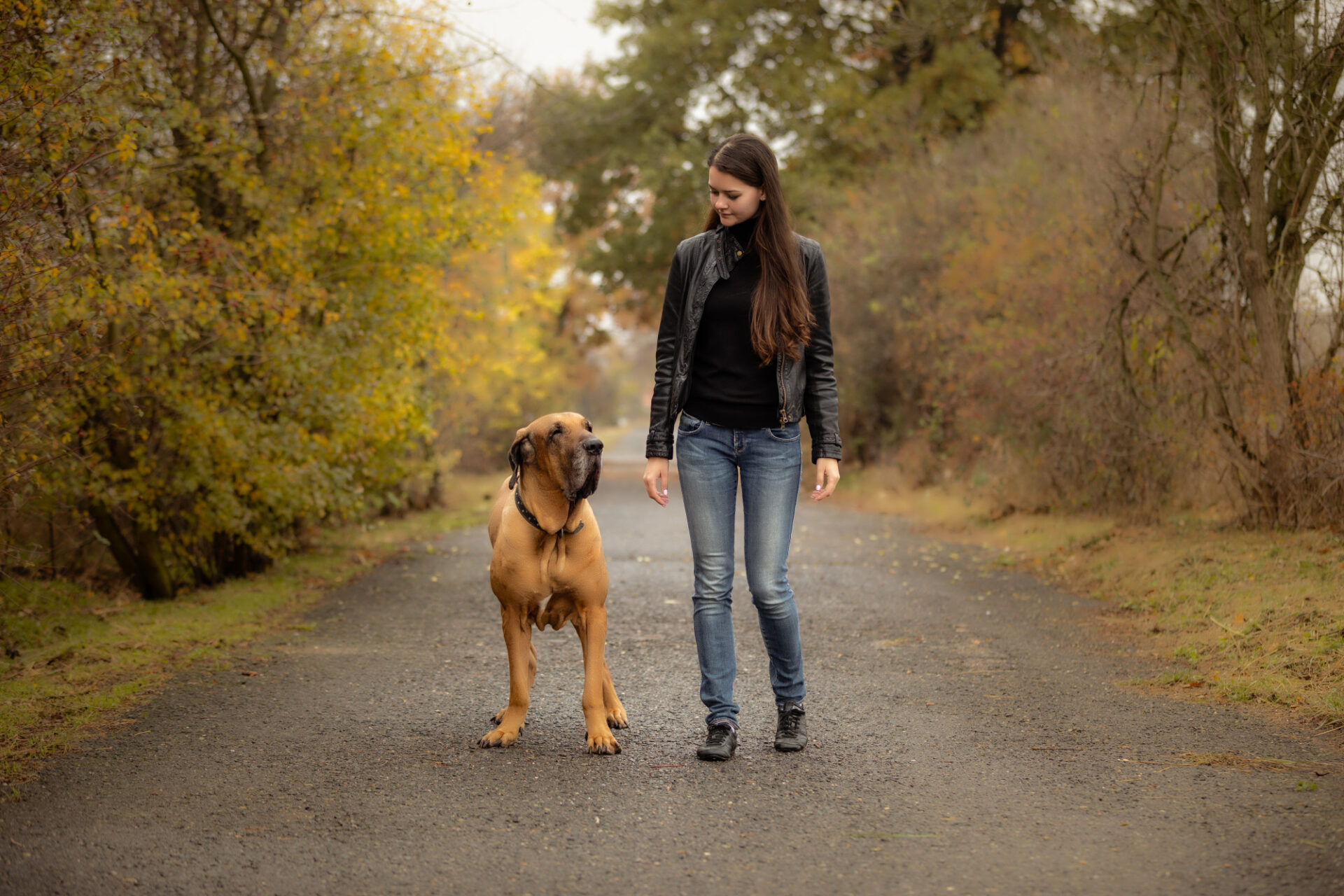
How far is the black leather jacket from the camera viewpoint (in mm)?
4531

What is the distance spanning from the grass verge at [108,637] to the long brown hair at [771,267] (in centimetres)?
329

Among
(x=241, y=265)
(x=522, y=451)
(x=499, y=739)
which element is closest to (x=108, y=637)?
(x=241, y=265)

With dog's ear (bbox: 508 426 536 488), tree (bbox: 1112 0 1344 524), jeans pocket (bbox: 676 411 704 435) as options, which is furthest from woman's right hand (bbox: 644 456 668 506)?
tree (bbox: 1112 0 1344 524)

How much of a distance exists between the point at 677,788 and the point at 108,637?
4.66 metres

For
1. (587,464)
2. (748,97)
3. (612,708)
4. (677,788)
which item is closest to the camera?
(677,788)

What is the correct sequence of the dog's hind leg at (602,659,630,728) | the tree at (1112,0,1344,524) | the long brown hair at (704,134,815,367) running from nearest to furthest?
the long brown hair at (704,134,815,367), the dog's hind leg at (602,659,630,728), the tree at (1112,0,1344,524)

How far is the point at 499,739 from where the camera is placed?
15.5 ft

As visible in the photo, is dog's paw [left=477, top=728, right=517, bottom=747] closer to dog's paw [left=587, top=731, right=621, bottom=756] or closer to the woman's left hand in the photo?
dog's paw [left=587, top=731, right=621, bottom=756]

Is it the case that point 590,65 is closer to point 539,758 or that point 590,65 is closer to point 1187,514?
point 1187,514

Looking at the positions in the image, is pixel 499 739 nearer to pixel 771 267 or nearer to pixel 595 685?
pixel 595 685

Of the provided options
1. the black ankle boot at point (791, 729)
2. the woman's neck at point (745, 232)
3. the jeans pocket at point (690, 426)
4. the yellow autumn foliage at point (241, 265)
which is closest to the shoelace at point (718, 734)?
the black ankle boot at point (791, 729)

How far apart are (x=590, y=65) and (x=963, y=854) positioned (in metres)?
26.3

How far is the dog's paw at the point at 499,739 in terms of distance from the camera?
4.73 metres

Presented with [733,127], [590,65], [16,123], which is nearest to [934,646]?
[16,123]
